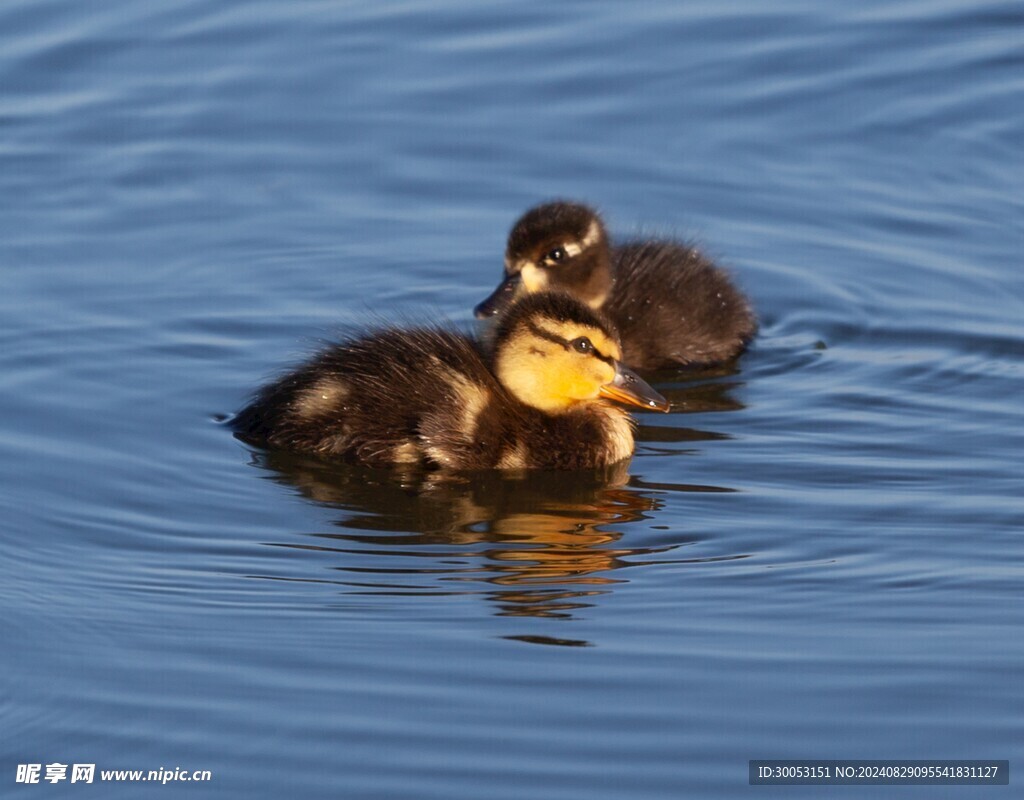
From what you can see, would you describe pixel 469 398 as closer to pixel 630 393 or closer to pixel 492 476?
pixel 492 476

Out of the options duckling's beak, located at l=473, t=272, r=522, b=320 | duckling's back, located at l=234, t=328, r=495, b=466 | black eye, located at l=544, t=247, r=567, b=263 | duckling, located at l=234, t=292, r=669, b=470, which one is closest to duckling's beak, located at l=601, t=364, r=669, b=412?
duckling, located at l=234, t=292, r=669, b=470

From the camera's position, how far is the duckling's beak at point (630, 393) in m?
7.41

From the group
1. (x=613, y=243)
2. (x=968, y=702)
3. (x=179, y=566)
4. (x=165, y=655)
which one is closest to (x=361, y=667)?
(x=165, y=655)

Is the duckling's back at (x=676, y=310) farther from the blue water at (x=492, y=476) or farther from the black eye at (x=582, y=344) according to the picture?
the black eye at (x=582, y=344)

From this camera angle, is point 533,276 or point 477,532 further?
point 533,276

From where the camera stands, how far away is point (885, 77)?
10883mm

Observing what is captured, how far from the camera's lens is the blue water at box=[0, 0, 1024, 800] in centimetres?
515

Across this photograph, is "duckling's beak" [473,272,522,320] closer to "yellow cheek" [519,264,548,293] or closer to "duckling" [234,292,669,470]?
"yellow cheek" [519,264,548,293]

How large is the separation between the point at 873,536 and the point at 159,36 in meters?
6.20

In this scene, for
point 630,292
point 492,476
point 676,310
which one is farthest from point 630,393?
point 630,292

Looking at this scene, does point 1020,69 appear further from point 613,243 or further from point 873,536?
point 873,536

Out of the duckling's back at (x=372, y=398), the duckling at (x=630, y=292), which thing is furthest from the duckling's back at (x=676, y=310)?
the duckling's back at (x=372, y=398)

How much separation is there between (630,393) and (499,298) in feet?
3.02

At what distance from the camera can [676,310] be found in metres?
8.38
